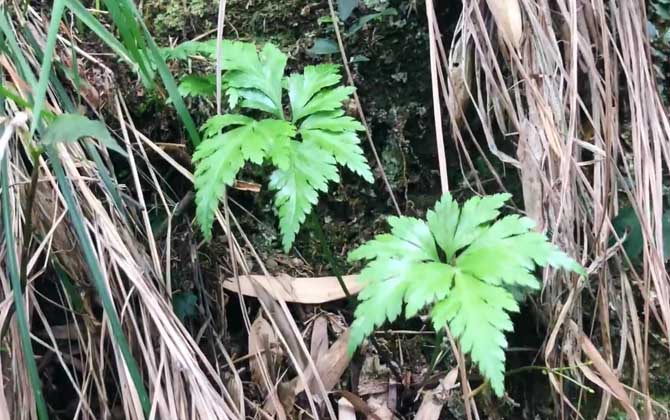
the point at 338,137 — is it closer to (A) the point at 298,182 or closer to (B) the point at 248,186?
(A) the point at 298,182

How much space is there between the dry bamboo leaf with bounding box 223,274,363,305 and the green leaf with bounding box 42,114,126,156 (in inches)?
15.3

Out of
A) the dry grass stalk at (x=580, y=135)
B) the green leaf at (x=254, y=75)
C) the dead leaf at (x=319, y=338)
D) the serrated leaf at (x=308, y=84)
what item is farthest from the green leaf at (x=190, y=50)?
the dead leaf at (x=319, y=338)

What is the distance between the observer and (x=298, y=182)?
0.91m

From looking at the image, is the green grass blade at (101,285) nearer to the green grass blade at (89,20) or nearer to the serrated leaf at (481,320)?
the green grass blade at (89,20)

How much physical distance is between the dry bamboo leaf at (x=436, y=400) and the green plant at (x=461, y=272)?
0.23 m

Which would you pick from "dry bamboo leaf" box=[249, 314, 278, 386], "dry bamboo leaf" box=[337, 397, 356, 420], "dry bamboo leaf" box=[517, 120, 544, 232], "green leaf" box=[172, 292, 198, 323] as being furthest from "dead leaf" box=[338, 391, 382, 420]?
"dry bamboo leaf" box=[517, 120, 544, 232]

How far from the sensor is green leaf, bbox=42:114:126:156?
775mm

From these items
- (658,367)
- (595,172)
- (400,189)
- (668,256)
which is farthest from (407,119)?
(658,367)

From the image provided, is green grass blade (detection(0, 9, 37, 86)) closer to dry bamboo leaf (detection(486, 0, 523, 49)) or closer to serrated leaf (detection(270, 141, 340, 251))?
serrated leaf (detection(270, 141, 340, 251))

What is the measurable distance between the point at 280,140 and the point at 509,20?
389 millimetres

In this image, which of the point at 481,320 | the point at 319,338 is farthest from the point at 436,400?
the point at 481,320

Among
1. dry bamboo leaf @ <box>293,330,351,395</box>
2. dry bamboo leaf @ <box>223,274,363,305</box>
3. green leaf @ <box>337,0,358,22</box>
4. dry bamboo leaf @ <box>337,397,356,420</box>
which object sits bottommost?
dry bamboo leaf @ <box>337,397,356,420</box>

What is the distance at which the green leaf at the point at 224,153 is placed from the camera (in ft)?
2.91

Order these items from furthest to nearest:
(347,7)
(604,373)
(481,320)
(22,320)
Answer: (347,7) → (604,373) → (22,320) → (481,320)
